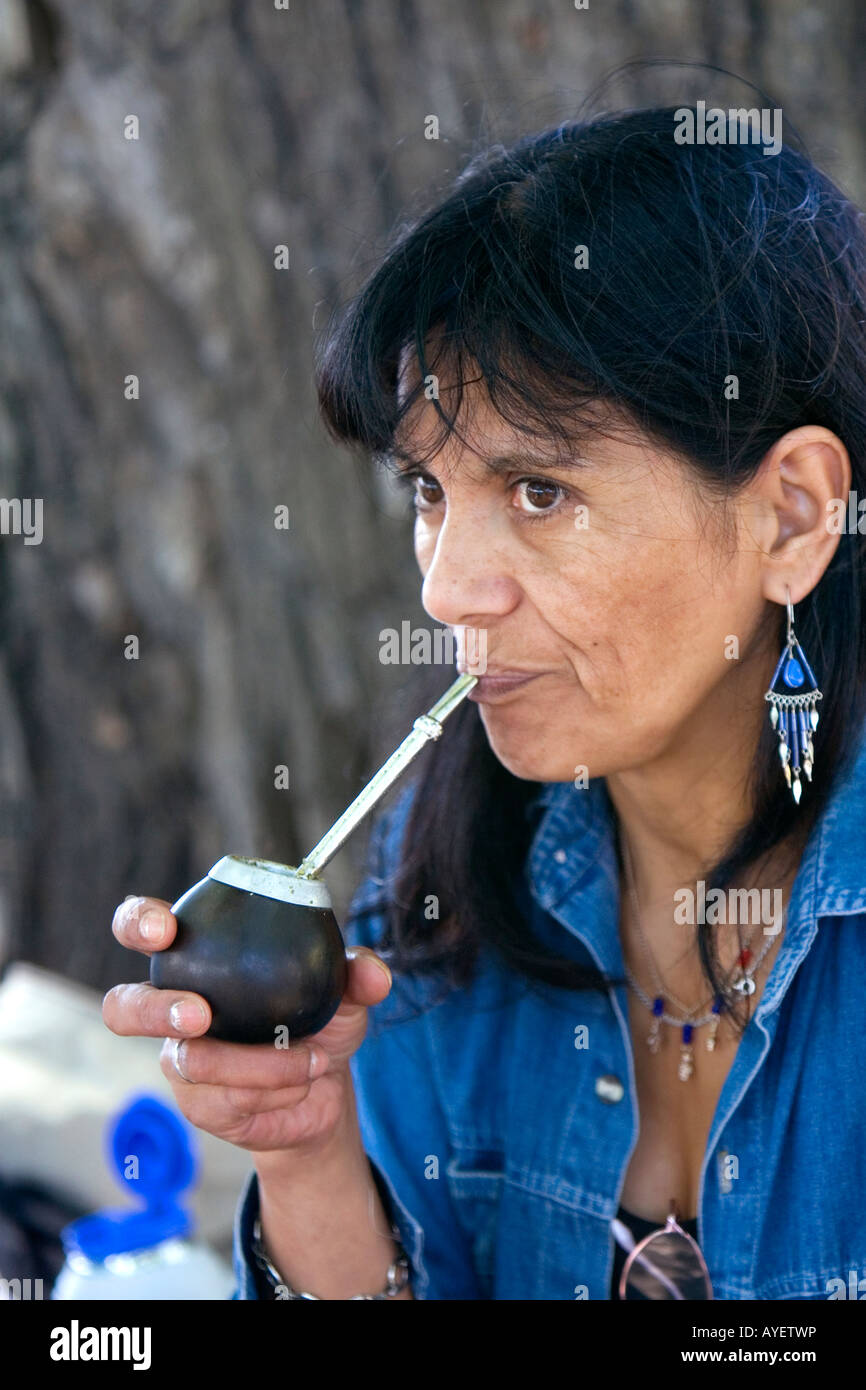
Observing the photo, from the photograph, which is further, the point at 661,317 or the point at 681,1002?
the point at 681,1002

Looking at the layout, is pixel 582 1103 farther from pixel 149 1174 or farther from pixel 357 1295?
pixel 149 1174

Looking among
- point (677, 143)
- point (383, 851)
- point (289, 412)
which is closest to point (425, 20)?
point (289, 412)

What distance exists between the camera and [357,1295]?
1.36m

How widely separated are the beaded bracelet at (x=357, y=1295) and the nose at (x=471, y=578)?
66cm

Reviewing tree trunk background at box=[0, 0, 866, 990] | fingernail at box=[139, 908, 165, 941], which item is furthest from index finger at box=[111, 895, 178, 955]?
tree trunk background at box=[0, 0, 866, 990]

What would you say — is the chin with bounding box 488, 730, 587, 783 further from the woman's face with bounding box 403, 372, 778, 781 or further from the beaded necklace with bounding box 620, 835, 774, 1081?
the beaded necklace with bounding box 620, 835, 774, 1081

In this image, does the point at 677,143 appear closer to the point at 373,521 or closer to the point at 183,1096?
the point at 183,1096

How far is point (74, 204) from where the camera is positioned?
2.25 metres

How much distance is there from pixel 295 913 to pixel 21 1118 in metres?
0.98

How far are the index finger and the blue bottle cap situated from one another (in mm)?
523

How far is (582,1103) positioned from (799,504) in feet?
2.08

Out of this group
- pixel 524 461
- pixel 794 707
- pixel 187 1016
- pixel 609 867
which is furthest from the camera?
pixel 609 867

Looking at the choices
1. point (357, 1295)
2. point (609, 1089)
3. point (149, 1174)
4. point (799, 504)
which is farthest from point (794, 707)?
point (149, 1174)

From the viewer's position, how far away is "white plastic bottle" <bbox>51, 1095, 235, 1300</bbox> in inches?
56.7
